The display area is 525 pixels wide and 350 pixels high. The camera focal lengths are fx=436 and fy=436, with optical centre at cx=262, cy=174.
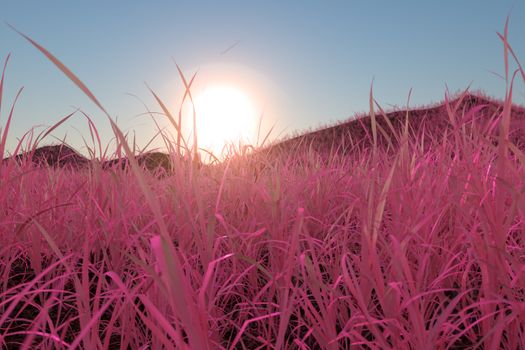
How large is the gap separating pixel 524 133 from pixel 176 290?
16.2 feet

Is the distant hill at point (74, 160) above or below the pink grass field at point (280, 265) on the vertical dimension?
above

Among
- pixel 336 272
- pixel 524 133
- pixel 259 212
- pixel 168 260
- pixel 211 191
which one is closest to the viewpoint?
pixel 168 260

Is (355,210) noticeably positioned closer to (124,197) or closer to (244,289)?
(244,289)

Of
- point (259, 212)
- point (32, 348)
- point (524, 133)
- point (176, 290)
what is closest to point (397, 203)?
point (259, 212)

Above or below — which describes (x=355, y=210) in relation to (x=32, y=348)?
above

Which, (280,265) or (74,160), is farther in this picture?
(74,160)

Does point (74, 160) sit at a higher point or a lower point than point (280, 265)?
higher

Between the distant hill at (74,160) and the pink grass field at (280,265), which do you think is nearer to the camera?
the pink grass field at (280,265)

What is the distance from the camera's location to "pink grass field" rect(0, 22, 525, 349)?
0.61 m

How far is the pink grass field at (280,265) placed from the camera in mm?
607

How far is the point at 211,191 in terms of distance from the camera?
60.9 inches

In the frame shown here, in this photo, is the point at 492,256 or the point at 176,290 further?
the point at 492,256

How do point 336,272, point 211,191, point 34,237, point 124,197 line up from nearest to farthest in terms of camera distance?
point 336,272 → point 34,237 → point 124,197 → point 211,191

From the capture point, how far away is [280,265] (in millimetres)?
954
